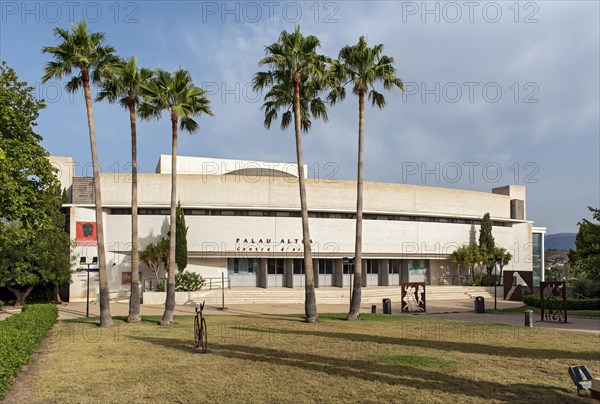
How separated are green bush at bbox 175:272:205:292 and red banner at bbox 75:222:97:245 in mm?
7191

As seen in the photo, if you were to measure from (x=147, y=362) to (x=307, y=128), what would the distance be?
58.0 ft

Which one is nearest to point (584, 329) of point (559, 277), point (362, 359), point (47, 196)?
point (362, 359)

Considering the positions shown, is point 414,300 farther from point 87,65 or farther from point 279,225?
point 87,65

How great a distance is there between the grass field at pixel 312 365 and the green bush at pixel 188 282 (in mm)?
16877

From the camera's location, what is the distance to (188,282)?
39938mm

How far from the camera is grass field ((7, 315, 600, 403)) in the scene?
10.8 metres

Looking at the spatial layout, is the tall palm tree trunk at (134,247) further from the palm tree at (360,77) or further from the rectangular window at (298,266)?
the rectangular window at (298,266)

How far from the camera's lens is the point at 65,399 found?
34.7 ft

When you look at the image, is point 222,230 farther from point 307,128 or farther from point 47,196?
point 47,196

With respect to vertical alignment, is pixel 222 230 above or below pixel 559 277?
above

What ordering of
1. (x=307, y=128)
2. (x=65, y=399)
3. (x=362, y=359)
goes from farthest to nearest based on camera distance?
(x=307, y=128) → (x=362, y=359) → (x=65, y=399)

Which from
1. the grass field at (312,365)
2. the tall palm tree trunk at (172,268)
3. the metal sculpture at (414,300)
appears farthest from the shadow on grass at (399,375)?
the metal sculpture at (414,300)

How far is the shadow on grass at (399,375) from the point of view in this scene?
35.2 feet

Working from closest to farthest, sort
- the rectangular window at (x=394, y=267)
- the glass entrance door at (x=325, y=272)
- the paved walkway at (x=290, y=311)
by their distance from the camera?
the paved walkway at (x=290, y=311)
the glass entrance door at (x=325, y=272)
the rectangular window at (x=394, y=267)
